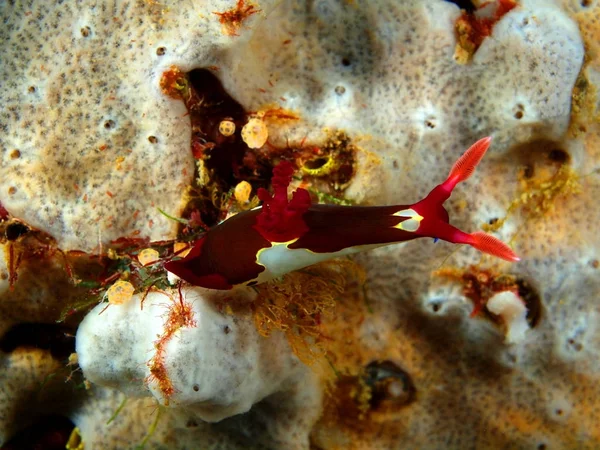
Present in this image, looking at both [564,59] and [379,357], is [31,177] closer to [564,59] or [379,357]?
[379,357]

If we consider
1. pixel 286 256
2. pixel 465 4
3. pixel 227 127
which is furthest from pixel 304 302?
pixel 465 4

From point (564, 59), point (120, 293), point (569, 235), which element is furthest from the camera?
point (569, 235)

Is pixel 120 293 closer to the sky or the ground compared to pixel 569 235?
closer to the sky

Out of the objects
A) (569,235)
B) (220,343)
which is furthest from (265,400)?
(569,235)

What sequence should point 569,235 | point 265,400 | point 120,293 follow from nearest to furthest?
point 120,293 → point 569,235 → point 265,400

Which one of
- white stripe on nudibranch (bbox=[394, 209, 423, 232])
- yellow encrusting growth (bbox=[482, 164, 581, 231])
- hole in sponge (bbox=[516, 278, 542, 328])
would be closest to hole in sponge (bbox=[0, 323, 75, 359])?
white stripe on nudibranch (bbox=[394, 209, 423, 232])

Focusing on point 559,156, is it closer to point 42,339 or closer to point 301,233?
point 301,233

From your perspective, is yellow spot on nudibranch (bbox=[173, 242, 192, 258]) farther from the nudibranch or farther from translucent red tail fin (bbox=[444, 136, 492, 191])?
translucent red tail fin (bbox=[444, 136, 492, 191])
